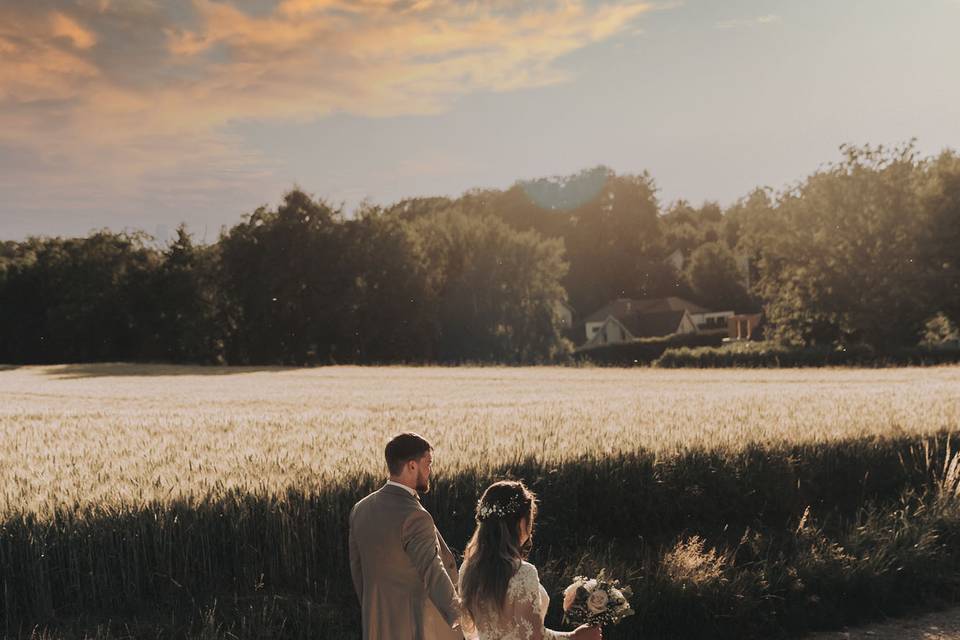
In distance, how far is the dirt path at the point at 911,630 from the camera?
8.39 m

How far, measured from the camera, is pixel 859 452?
11.8 meters

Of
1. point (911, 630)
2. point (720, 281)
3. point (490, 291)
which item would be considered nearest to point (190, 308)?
point (490, 291)

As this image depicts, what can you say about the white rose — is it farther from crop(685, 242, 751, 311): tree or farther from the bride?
crop(685, 242, 751, 311): tree

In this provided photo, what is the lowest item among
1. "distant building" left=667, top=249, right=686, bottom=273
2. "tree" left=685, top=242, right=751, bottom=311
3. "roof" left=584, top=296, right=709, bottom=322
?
"roof" left=584, top=296, right=709, bottom=322

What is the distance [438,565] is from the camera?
4.36 metres

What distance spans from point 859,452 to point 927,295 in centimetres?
4095

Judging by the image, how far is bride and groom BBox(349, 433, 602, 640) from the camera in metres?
4.35

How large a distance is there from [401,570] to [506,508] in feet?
2.16

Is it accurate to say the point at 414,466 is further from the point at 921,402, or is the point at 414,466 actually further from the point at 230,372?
the point at 230,372

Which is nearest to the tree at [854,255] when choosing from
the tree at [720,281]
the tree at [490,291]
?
the tree at [490,291]

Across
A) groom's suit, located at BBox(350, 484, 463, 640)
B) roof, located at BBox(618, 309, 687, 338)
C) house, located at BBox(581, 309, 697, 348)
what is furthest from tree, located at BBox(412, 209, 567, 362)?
groom's suit, located at BBox(350, 484, 463, 640)

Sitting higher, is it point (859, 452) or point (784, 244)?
point (784, 244)

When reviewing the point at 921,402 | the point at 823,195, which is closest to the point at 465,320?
the point at 823,195

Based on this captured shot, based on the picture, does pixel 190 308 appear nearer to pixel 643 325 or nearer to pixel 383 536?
pixel 643 325
